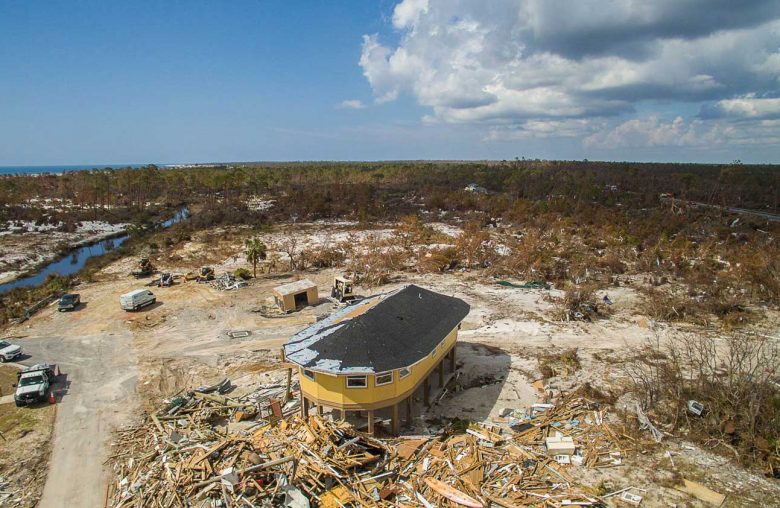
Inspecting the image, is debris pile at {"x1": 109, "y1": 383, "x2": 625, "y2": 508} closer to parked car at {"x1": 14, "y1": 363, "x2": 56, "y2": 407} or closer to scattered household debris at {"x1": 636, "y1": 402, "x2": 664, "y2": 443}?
scattered household debris at {"x1": 636, "y1": 402, "x2": 664, "y2": 443}

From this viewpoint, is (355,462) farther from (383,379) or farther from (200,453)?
(200,453)

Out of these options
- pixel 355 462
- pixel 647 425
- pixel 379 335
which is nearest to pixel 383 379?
pixel 379 335

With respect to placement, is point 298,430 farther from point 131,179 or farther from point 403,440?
point 131,179

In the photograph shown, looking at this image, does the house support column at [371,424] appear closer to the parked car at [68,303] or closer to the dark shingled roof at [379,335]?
the dark shingled roof at [379,335]

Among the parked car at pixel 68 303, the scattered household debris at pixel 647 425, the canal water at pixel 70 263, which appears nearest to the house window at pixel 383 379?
the scattered household debris at pixel 647 425

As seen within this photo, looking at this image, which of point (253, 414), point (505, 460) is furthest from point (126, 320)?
point (505, 460)

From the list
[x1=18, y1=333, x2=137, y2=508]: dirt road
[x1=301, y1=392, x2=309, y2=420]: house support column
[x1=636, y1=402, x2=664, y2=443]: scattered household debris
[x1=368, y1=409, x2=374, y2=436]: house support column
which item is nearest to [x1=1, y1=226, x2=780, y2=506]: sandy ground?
[x1=18, y1=333, x2=137, y2=508]: dirt road
